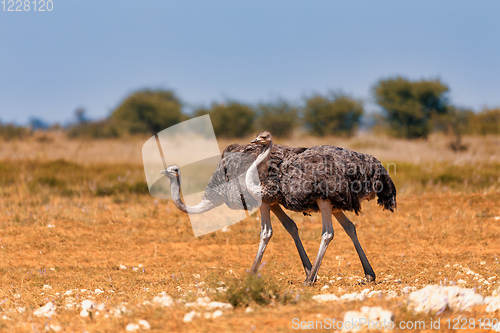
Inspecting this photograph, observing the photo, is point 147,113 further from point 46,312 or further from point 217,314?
point 217,314

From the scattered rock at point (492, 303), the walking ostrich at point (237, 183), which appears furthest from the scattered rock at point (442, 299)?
the walking ostrich at point (237, 183)

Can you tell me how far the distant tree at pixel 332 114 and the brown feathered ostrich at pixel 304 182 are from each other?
29292mm

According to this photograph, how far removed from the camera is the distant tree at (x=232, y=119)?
36406 millimetres

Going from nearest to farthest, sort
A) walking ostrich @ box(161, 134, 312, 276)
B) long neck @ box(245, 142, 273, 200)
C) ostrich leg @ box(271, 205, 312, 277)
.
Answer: long neck @ box(245, 142, 273, 200) < walking ostrich @ box(161, 134, 312, 276) < ostrich leg @ box(271, 205, 312, 277)

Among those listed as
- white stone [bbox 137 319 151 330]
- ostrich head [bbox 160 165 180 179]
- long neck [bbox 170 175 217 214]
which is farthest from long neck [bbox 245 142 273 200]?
white stone [bbox 137 319 151 330]

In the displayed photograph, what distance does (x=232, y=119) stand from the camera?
3662 cm

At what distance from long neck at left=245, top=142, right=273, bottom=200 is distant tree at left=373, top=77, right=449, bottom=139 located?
30414mm

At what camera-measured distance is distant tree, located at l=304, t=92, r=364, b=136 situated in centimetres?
3641

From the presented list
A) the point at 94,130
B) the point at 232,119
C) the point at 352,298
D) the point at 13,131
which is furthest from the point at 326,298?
the point at 232,119

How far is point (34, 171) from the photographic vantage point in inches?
601

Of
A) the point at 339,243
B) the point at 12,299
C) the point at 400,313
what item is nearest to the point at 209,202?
the point at 12,299

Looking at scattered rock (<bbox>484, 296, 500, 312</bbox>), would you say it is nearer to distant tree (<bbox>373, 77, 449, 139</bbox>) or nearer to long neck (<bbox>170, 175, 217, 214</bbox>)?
long neck (<bbox>170, 175, 217, 214</bbox>)

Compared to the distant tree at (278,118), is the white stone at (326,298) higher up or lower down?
lower down

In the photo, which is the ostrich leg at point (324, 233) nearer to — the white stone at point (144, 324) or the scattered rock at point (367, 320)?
the scattered rock at point (367, 320)
